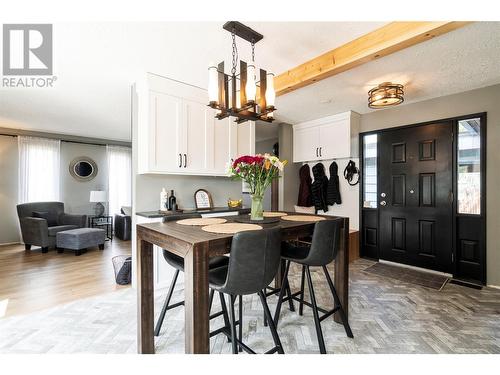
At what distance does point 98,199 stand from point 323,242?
17.9 ft

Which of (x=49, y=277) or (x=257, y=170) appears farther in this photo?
(x=49, y=277)

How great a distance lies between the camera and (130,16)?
4.67 feet

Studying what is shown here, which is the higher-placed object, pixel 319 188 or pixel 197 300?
pixel 319 188

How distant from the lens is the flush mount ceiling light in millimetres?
2674

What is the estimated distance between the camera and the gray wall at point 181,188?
2850 mm

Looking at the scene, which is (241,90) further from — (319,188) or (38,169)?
(38,169)

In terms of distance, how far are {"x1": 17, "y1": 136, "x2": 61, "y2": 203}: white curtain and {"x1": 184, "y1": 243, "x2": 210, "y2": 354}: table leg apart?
18.8 ft

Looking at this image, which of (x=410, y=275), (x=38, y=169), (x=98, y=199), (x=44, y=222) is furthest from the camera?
(x=98, y=199)

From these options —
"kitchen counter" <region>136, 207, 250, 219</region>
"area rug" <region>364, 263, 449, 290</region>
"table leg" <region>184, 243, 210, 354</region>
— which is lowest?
"area rug" <region>364, 263, 449, 290</region>

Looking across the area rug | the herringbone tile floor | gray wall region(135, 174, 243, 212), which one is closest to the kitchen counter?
gray wall region(135, 174, 243, 212)

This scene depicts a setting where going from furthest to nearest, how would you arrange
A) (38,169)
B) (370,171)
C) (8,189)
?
(38,169) < (8,189) < (370,171)

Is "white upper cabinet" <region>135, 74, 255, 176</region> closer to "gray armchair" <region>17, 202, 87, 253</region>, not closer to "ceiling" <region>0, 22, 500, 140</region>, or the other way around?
"ceiling" <region>0, 22, 500, 140</region>

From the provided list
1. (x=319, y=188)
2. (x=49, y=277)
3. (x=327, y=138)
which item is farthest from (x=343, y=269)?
(x=49, y=277)

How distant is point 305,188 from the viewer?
4.50m
